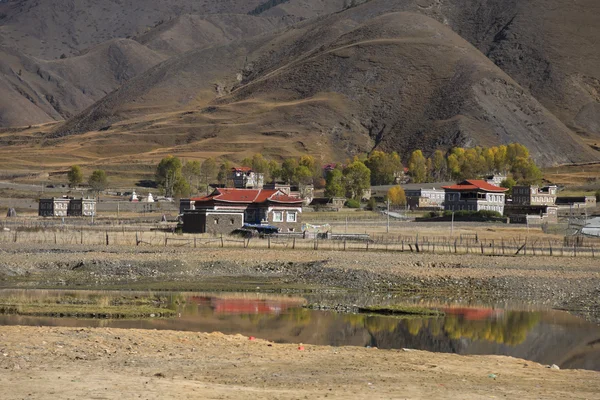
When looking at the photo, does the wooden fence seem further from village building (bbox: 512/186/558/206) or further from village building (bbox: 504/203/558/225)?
village building (bbox: 512/186/558/206)

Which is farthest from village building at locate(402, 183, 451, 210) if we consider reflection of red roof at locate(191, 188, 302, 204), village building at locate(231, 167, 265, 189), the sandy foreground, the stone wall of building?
the sandy foreground

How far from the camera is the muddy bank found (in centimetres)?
5222

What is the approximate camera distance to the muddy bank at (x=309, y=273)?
5222 centimetres

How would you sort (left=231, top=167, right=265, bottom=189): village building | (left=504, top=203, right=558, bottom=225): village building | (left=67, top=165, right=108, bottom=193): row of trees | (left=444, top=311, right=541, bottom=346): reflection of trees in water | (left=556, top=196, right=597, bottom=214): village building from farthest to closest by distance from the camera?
(left=231, top=167, right=265, bottom=189): village building → (left=67, top=165, right=108, bottom=193): row of trees → (left=556, top=196, right=597, bottom=214): village building → (left=504, top=203, right=558, bottom=225): village building → (left=444, top=311, right=541, bottom=346): reflection of trees in water

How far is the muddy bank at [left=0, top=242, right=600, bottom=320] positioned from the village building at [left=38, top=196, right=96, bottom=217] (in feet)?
186

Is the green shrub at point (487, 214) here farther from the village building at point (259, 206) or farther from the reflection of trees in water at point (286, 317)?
the reflection of trees in water at point (286, 317)

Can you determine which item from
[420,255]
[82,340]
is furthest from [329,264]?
[82,340]

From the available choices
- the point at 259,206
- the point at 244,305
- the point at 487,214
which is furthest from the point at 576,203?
the point at 244,305

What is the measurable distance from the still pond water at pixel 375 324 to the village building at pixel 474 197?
88048mm

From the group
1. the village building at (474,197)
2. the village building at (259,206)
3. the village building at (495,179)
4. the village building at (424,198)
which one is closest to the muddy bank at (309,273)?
the village building at (259,206)

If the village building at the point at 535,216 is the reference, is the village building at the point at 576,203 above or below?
above

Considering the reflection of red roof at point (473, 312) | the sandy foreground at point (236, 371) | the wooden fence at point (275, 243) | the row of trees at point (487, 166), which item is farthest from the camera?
the row of trees at point (487, 166)

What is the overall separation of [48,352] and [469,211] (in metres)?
104

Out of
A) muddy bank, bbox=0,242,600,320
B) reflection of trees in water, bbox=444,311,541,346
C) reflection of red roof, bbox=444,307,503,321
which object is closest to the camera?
reflection of trees in water, bbox=444,311,541,346
